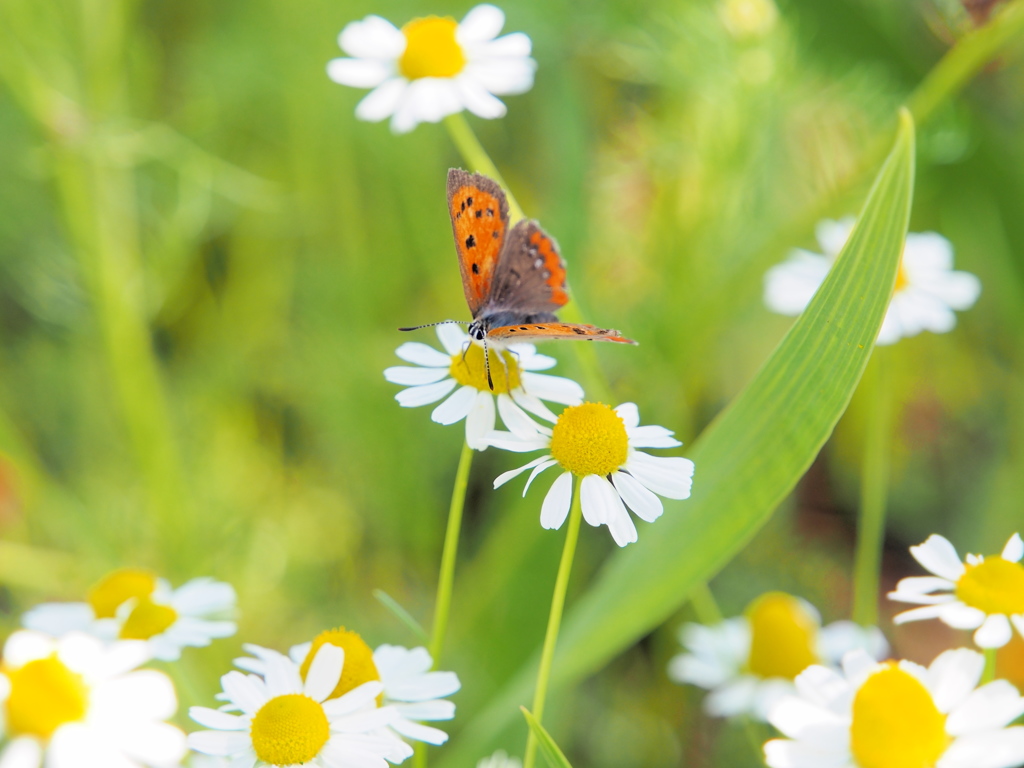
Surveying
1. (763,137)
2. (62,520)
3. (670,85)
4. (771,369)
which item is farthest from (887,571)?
(62,520)

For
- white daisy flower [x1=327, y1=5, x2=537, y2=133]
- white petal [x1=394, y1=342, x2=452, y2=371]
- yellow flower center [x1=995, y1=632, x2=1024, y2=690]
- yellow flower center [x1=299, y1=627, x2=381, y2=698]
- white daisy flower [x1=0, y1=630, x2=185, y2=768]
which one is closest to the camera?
white daisy flower [x1=0, y1=630, x2=185, y2=768]

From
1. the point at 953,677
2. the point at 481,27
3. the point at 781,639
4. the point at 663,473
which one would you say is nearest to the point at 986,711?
the point at 953,677

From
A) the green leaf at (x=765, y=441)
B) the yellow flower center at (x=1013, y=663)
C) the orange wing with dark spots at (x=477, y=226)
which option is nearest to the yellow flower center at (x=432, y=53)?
the orange wing with dark spots at (x=477, y=226)

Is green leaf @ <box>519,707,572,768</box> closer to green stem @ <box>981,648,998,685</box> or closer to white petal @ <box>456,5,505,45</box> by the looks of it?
green stem @ <box>981,648,998,685</box>

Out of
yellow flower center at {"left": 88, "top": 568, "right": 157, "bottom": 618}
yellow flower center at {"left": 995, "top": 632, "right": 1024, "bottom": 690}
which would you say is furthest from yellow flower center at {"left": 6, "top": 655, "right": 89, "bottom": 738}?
yellow flower center at {"left": 995, "top": 632, "right": 1024, "bottom": 690}

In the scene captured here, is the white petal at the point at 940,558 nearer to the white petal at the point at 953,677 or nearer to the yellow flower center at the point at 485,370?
the white petal at the point at 953,677
